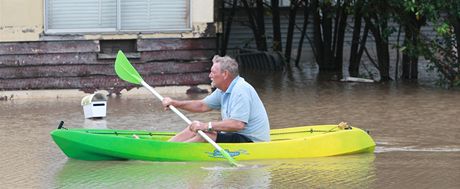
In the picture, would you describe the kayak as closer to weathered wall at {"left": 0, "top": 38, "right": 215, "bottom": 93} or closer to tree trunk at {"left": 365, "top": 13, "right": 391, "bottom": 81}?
weathered wall at {"left": 0, "top": 38, "right": 215, "bottom": 93}

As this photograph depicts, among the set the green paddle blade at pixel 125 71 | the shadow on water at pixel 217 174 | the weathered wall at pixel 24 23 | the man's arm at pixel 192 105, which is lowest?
the shadow on water at pixel 217 174

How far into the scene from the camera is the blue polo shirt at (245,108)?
9.16 metres

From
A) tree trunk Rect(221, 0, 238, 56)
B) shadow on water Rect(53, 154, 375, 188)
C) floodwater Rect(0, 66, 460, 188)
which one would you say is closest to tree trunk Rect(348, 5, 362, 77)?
floodwater Rect(0, 66, 460, 188)

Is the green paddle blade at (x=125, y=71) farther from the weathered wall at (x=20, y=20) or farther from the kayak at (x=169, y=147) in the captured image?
the weathered wall at (x=20, y=20)

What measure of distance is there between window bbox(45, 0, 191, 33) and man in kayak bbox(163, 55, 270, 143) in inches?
228

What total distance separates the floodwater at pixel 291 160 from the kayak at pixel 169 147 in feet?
0.28

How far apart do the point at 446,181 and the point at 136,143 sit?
9.81ft

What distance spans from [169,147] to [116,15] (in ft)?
20.8

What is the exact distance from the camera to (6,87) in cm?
1498

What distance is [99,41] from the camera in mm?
15227

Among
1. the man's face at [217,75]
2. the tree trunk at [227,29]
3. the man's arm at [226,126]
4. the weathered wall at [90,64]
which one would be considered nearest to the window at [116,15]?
the weathered wall at [90,64]

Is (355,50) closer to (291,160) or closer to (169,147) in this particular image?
(291,160)

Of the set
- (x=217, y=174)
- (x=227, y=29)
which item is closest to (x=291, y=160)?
(x=217, y=174)

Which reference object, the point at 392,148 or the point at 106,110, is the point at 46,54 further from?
the point at 392,148
